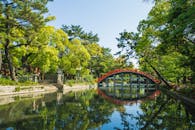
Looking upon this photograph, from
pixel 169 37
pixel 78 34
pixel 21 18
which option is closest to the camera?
pixel 169 37

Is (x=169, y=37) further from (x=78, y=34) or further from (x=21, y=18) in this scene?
(x=78, y=34)

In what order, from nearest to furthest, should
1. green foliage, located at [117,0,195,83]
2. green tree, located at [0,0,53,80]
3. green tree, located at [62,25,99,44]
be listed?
1. green foliage, located at [117,0,195,83]
2. green tree, located at [0,0,53,80]
3. green tree, located at [62,25,99,44]

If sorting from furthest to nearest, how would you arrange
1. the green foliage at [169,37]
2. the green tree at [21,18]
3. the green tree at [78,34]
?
1. the green tree at [78,34]
2. the green tree at [21,18]
3. the green foliage at [169,37]

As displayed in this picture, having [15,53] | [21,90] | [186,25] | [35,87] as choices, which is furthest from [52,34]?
[186,25]

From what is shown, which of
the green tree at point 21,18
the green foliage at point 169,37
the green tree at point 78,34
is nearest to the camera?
the green foliage at point 169,37

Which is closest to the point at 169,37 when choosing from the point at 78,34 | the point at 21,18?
the point at 21,18

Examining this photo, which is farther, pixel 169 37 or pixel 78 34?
pixel 78 34

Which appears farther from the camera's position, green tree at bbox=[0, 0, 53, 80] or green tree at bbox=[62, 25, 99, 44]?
green tree at bbox=[62, 25, 99, 44]

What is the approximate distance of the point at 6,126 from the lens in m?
9.68

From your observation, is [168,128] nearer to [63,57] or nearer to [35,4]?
[35,4]

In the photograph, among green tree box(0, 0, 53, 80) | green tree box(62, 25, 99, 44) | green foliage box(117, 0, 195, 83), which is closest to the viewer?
green foliage box(117, 0, 195, 83)

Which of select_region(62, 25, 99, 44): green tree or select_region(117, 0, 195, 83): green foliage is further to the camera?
select_region(62, 25, 99, 44): green tree

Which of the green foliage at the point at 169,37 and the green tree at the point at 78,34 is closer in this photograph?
the green foliage at the point at 169,37

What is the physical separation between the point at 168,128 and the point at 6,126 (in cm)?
618
